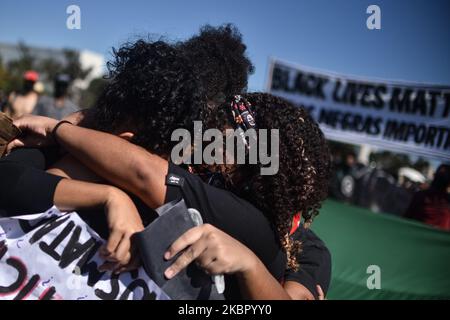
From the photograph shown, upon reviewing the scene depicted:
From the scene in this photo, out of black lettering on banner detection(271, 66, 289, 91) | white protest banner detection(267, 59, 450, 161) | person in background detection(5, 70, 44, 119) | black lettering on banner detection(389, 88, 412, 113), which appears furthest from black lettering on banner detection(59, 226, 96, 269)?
black lettering on banner detection(271, 66, 289, 91)

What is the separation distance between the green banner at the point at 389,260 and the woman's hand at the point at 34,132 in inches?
113

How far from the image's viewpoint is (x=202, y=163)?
1.43 metres

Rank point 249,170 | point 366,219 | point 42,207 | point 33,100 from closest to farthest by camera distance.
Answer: point 42,207 → point 249,170 → point 366,219 → point 33,100

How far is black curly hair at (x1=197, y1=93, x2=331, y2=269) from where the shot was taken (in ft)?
4.50

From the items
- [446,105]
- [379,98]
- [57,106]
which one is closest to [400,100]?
[379,98]

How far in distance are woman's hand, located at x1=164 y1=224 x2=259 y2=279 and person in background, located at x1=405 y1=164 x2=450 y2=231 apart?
4.26 meters

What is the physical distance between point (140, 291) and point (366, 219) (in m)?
3.61

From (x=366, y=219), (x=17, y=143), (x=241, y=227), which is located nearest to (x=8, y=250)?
(x=17, y=143)

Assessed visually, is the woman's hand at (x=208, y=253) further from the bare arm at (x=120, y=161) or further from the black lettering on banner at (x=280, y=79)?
the black lettering on banner at (x=280, y=79)

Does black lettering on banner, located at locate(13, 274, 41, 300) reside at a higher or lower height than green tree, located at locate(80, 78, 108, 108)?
lower

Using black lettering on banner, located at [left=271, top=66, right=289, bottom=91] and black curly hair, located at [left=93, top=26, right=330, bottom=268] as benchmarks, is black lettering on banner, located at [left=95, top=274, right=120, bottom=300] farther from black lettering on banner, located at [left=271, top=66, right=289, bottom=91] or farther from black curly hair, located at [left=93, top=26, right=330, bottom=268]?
black lettering on banner, located at [left=271, top=66, right=289, bottom=91]

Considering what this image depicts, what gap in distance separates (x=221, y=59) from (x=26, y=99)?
420cm

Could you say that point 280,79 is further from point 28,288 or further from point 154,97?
point 28,288
